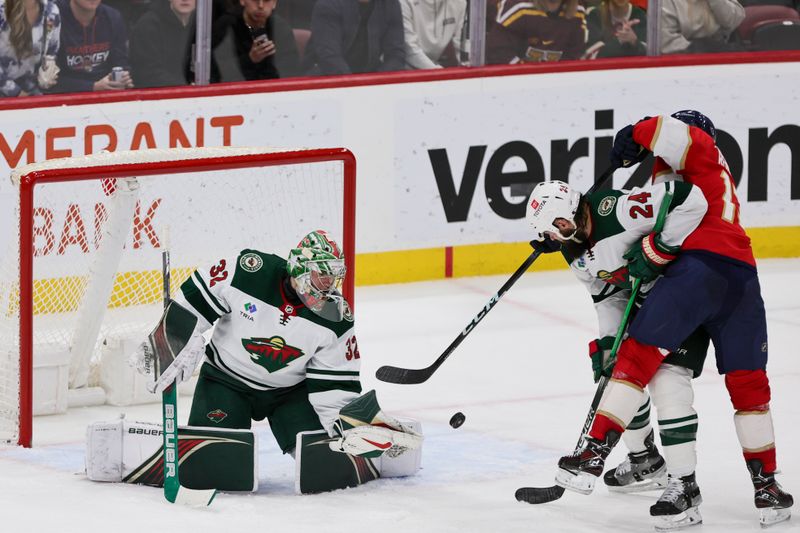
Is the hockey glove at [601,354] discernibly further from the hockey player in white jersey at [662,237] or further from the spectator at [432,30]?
the spectator at [432,30]

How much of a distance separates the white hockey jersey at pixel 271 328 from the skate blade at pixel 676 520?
0.88 m

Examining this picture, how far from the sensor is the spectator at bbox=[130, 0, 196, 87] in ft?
22.4

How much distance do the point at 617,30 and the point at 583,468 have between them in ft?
12.6

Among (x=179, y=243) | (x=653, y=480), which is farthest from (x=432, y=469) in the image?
(x=179, y=243)

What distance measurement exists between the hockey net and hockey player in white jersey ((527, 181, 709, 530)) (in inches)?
46.6

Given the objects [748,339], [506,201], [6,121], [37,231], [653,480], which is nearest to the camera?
[748,339]

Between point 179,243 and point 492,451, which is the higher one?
point 179,243

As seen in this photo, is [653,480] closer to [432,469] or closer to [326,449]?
[432,469]

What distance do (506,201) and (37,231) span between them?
275 centimetres

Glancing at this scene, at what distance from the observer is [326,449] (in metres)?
4.63

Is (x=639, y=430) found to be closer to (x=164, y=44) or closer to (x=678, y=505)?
(x=678, y=505)

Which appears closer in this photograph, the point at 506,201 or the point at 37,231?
the point at 37,231

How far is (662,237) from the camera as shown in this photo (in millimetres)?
4449

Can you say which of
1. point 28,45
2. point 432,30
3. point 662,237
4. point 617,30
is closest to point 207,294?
point 662,237
